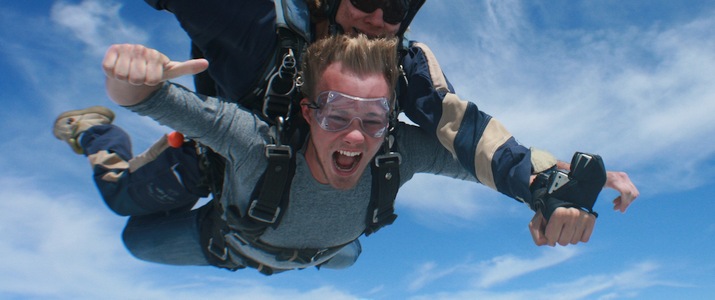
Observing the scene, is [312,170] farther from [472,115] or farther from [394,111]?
[472,115]

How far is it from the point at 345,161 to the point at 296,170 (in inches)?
11.3

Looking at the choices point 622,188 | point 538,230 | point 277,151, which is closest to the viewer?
point 538,230

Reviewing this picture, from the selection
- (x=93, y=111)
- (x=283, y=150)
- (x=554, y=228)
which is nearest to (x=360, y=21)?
(x=283, y=150)

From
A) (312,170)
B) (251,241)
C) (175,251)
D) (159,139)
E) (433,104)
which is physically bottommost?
(175,251)

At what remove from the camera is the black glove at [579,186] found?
2.58 m

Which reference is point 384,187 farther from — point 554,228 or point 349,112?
point 554,228

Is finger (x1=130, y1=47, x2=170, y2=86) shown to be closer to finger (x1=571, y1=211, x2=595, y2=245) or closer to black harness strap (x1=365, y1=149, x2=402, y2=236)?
black harness strap (x1=365, y1=149, x2=402, y2=236)

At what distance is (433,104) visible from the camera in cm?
321

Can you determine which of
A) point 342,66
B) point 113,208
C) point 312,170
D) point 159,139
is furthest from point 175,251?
point 342,66

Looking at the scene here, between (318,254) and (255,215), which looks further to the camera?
(318,254)

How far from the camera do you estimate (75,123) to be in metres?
4.55

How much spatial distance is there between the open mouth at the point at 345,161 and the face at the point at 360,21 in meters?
0.73

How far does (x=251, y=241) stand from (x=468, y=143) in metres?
1.57

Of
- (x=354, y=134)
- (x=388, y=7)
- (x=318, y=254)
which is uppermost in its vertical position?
(x=388, y=7)
